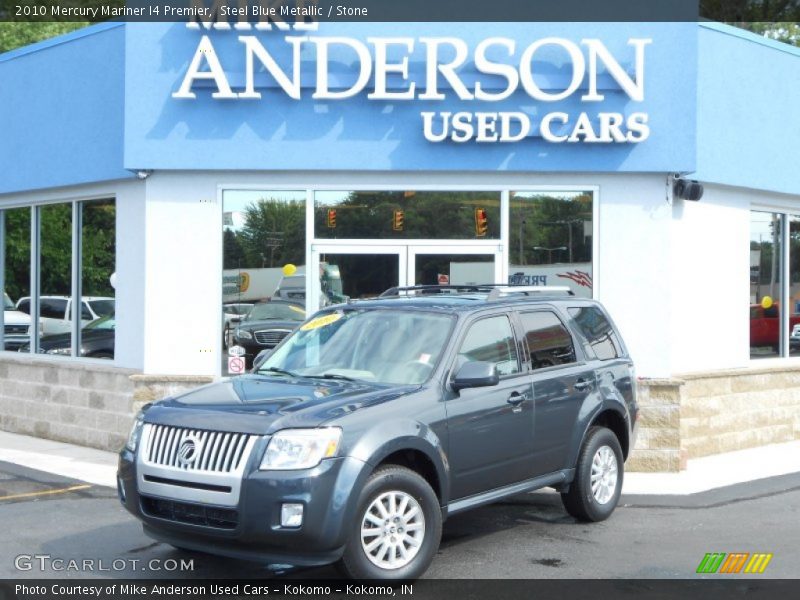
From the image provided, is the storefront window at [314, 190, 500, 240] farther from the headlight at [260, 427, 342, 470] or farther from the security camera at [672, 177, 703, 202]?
the headlight at [260, 427, 342, 470]

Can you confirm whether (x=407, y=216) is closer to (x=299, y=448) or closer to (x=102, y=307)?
(x=102, y=307)

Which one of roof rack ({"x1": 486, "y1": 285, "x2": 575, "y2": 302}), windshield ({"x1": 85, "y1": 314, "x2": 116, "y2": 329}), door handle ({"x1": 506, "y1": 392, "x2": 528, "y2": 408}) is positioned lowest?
door handle ({"x1": 506, "y1": 392, "x2": 528, "y2": 408})

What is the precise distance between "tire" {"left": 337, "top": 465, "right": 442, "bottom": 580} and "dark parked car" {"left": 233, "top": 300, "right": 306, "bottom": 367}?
5.54 meters

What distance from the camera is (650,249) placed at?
38.9ft

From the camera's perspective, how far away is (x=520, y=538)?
8.27m

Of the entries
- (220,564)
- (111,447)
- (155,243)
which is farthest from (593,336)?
(111,447)

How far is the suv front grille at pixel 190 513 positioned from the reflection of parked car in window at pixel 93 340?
675cm

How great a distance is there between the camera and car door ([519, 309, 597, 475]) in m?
8.08

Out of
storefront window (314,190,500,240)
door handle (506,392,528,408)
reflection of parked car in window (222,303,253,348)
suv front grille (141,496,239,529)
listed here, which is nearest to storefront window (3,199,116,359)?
reflection of parked car in window (222,303,253,348)

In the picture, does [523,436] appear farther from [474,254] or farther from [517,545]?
[474,254]

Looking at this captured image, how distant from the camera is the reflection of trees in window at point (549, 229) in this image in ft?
39.4

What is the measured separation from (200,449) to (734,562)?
3.87 m

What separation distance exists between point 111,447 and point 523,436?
653 centimetres

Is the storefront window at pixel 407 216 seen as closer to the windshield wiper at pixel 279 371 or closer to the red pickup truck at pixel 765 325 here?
the red pickup truck at pixel 765 325
